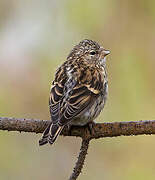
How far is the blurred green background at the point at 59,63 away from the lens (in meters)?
7.54

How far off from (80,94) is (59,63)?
2.75m

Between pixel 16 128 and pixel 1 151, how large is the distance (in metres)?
3.41

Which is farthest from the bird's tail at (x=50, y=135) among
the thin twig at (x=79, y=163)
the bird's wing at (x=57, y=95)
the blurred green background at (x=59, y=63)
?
the blurred green background at (x=59, y=63)

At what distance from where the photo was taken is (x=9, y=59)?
27.7ft

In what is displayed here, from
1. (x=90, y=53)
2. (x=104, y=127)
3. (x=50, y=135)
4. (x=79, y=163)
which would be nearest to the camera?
(x=79, y=163)

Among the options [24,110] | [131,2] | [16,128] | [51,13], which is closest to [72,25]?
[51,13]

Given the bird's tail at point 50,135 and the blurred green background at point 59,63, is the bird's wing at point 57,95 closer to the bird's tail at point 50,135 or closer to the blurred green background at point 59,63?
the bird's tail at point 50,135

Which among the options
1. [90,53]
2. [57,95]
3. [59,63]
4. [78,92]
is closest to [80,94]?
[78,92]

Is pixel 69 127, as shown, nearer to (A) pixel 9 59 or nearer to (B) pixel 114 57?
Result: (B) pixel 114 57

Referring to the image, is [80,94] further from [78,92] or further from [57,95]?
[57,95]

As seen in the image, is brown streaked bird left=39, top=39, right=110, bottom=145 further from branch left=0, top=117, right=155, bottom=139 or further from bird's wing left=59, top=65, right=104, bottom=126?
branch left=0, top=117, right=155, bottom=139

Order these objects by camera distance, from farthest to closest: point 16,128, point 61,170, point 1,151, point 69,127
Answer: point 61,170
point 1,151
point 69,127
point 16,128

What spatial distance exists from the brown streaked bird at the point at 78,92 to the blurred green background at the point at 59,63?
1.20 m

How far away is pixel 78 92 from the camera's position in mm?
5441
